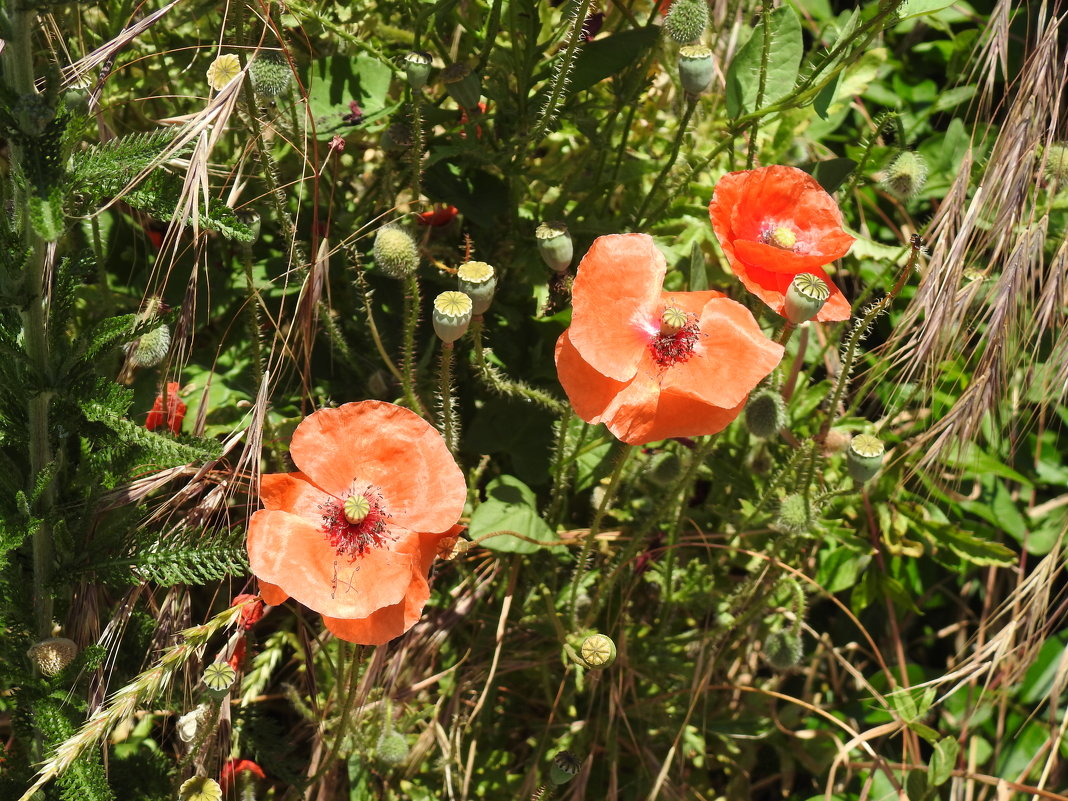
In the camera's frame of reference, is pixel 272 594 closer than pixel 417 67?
Yes

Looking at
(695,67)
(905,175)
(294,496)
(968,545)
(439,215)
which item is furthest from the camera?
(968,545)

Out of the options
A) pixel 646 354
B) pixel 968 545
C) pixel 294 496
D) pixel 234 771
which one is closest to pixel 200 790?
pixel 234 771

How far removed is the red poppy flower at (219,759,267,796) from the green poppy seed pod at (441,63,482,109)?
1.03 m

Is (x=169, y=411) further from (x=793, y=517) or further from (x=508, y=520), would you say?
(x=793, y=517)

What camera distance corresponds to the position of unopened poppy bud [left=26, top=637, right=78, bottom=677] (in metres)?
1.26


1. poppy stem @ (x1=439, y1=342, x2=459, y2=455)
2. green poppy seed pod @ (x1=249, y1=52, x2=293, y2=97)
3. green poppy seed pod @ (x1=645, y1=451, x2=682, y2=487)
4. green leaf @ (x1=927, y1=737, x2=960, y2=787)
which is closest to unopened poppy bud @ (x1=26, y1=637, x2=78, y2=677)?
poppy stem @ (x1=439, y1=342, x2=459, y2=455)

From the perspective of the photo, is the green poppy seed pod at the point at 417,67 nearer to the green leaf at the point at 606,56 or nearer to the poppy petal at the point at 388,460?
the green leaf at the point at 606,56

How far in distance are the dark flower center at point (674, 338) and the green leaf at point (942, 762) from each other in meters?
0.87

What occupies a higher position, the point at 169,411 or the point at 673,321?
the point at 673,321

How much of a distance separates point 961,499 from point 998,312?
65 cm

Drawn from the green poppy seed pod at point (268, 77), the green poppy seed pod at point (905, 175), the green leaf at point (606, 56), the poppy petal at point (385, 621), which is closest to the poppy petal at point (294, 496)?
the poppy petal at point (385, 621)

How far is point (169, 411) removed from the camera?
1.54m

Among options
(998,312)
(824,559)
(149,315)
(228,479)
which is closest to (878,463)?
(998,312)

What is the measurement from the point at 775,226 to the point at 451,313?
1.64 feet
